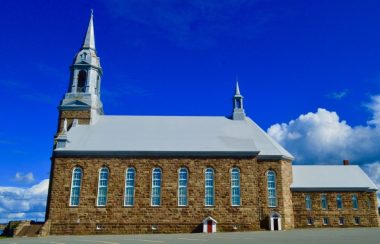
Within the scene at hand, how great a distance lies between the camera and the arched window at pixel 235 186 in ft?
120

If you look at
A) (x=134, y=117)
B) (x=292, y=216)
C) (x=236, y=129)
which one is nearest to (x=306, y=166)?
(x=292, y=216)

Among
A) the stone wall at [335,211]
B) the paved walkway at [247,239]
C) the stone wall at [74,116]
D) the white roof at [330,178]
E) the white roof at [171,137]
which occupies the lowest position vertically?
the paved walkway at [247,239]

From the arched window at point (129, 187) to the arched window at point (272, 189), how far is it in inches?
557

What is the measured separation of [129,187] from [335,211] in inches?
943

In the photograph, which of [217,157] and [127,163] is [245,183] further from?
[127,163]

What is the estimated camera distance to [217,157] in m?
37.3

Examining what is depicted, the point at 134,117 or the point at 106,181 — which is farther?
the point at 134,117

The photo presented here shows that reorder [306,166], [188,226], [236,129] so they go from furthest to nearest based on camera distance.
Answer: [306,166]
[236,129]
[188,226]

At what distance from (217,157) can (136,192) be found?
29.5 feet

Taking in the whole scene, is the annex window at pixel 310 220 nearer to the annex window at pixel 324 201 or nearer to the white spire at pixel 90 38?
the annex window at pixel 324 201

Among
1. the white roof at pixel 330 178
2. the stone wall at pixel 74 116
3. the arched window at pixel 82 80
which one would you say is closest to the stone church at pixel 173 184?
the stone wall at pixel 74 116

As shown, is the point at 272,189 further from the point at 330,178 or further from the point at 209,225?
the point at 330,178

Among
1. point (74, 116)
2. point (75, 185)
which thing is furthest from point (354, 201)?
point (74, 116)

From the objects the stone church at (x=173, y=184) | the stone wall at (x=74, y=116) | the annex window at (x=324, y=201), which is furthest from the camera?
the stone wall at (x=74, y=116)
